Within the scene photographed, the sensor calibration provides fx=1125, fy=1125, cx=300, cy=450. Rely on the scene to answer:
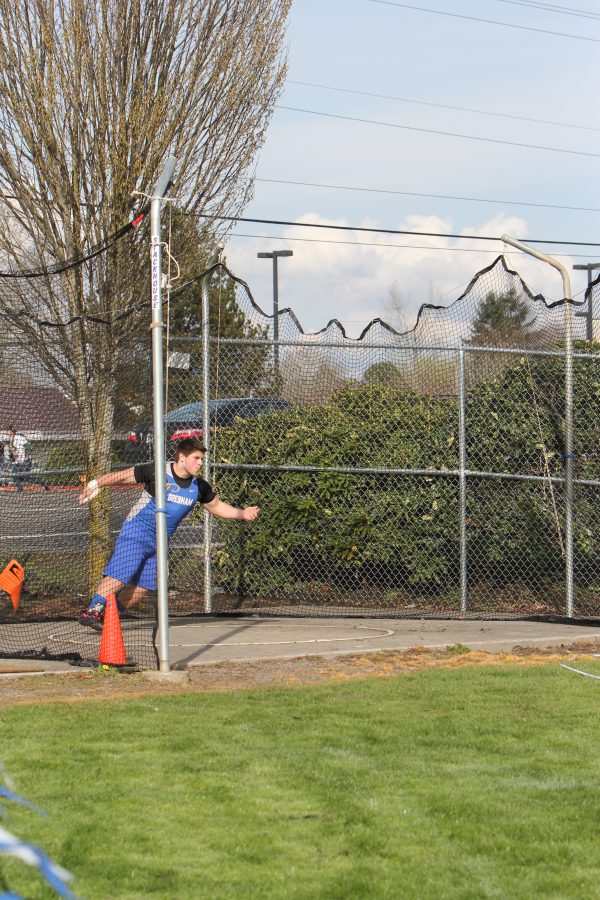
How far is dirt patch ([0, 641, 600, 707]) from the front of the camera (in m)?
7.46

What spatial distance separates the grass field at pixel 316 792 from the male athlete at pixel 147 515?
6.17 ft

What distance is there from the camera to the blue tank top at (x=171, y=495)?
865cm

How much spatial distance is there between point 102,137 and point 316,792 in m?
6.68

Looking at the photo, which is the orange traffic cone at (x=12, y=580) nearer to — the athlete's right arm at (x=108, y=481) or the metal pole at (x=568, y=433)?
the athlete's right arm at (x=108, y=481)

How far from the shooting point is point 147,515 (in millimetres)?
8992

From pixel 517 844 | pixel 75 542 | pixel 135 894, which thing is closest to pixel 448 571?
pixel 75 542

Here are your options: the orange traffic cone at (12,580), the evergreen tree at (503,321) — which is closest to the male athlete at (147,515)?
the orange traffic cone at (12,580)

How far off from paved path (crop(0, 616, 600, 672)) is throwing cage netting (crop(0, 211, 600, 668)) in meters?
0.46

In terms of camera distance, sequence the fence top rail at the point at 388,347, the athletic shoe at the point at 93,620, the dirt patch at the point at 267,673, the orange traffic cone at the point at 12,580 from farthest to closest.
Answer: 1. the fence top rail at the point at 388,347
2. the athletic shoe at the point at 93,620
3. the orange traffic cone at the point at 12,580
4. the dirt patch at the point at 267,673

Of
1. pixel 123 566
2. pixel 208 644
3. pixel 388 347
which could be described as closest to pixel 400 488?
pixel 388 347

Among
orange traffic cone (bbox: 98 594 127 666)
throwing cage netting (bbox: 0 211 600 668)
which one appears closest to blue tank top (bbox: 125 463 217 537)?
orange traffic cone (bbox: 98 594 127 666)

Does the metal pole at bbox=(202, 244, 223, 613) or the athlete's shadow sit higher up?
the metal pole at bbox=(202, 244, 223, 613)

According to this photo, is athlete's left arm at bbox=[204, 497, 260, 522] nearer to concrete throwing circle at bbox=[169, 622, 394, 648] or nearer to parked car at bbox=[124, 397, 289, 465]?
concrete throwing circle at bbox=[169, 622, 394, 648]

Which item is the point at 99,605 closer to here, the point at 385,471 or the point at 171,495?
the point at 171,495
